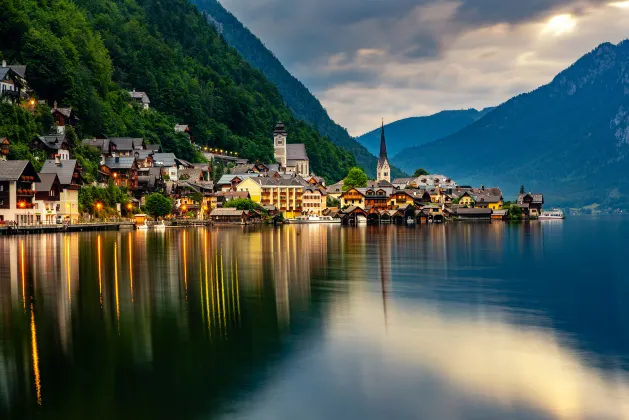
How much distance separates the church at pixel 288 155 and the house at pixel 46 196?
101301 millimetres

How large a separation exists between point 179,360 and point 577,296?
19717 millimetres

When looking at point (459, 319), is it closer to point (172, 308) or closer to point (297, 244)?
point (172, 308)

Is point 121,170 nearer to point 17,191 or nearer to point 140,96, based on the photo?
point 17,191

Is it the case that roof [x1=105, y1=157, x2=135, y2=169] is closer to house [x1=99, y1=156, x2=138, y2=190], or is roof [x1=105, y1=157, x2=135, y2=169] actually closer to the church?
house [x1=99, y1=156, x2=138, y2=190]

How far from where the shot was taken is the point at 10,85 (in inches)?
3406

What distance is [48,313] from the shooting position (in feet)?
80.5

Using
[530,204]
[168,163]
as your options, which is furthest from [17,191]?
[530,204]

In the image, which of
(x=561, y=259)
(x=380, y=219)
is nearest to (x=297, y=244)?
(x=561, y=259)

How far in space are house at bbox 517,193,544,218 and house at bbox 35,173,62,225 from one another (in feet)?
369

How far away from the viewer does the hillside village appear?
79000 millimetres

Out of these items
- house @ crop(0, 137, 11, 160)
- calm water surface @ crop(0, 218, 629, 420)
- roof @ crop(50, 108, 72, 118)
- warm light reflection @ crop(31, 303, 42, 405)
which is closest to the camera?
calm water surface @ crop(0, 218, 629, 420)

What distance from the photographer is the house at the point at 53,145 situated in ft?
285

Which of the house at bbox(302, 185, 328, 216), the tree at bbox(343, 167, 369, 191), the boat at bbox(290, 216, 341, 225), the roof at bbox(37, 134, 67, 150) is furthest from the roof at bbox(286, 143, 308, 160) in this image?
the roof at bbox(37, 134, 67, 150)

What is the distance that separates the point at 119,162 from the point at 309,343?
8780 cm
